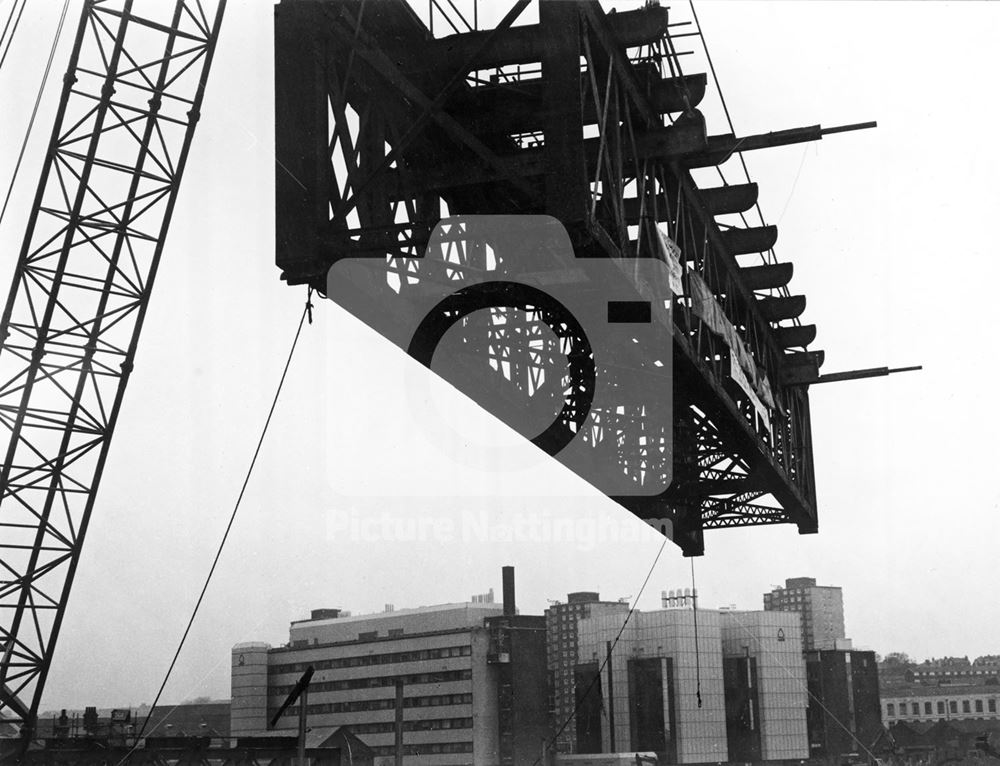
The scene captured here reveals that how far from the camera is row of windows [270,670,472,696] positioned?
10644cm

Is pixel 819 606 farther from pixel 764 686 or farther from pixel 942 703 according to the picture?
pixel 764 686

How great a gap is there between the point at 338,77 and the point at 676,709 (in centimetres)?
10677

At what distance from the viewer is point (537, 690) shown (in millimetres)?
105750

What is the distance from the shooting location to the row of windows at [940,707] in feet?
449

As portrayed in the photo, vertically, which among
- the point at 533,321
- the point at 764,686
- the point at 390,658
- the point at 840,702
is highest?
the point at 533,321

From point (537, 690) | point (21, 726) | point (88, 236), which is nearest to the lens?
point (88, 236)

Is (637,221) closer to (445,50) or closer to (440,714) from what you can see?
(445,50)

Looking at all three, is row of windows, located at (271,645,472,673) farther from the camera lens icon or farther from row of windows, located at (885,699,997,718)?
the camera lens icon

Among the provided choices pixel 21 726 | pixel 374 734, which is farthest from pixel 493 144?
pixel 374 734

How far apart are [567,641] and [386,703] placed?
80.3ft

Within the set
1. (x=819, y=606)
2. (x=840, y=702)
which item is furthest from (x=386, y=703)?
(x=819, y=606)

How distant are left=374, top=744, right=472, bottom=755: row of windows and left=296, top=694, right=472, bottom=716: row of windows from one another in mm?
→ 2177

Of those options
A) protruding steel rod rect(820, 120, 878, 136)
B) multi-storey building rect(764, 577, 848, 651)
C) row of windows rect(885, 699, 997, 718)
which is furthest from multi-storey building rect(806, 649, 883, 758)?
protruding steel rod rect(820, 120, 878, 136)

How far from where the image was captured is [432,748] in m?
108
